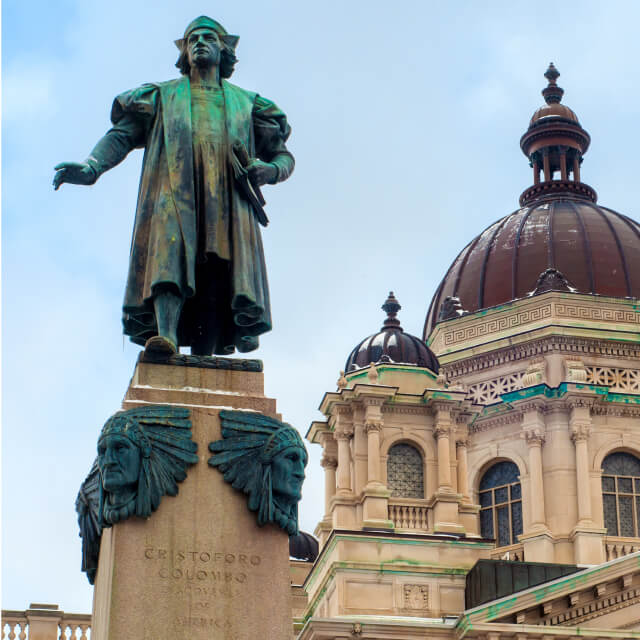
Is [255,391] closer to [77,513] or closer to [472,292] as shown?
[77,513]

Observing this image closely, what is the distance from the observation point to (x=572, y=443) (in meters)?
55.0

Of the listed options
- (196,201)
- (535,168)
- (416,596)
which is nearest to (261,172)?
(196,201)

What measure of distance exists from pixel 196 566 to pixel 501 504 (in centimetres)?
4535

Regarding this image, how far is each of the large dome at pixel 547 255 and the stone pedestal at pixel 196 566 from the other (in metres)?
47.4

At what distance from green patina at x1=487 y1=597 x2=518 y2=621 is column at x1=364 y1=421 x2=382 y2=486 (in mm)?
10401

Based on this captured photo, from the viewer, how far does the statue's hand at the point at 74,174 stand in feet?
39.3

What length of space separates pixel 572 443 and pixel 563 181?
47.6 ft

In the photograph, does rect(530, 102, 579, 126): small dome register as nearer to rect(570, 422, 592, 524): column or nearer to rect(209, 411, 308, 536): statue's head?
rect(570, 422, 592, 524): column

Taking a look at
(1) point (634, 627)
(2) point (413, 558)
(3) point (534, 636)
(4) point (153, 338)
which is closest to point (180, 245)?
(4) point (153, 338)

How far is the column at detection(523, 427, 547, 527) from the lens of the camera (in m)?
53.7

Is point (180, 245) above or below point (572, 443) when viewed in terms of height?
below

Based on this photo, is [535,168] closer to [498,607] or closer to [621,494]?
[621,494]

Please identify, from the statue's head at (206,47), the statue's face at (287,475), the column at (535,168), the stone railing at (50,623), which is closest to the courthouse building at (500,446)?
the column at (535,168)

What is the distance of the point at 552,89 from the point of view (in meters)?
70.4
